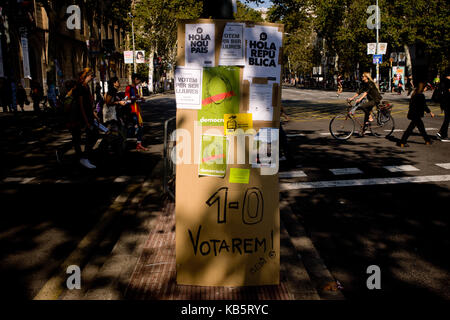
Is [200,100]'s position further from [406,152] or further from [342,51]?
[342,51]

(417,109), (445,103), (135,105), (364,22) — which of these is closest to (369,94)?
(417,109)

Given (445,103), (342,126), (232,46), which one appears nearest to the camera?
(232,46)

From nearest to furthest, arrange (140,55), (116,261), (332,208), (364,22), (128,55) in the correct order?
(116,261) → (332,208) → (140,55) → (128,55) → (364,22)

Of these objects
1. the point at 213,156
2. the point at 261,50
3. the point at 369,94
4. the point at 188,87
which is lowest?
the point at 213,156

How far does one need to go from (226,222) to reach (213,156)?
555mm

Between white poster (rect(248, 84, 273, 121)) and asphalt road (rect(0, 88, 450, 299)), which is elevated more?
white poster (rect(248, 84, 273, 121))

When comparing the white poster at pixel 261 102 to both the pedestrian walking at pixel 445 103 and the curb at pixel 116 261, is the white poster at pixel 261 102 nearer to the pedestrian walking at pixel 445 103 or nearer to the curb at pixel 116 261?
the curb at pixel 116 261

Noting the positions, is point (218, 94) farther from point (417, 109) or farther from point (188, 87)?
point (417, 109)

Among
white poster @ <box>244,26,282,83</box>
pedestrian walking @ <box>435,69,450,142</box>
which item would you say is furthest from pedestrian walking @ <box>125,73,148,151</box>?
pedestrian walking @ <box>435,69,450,142</box>

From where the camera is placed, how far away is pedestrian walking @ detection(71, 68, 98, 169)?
8.39 m

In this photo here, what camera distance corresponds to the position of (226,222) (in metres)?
3.46

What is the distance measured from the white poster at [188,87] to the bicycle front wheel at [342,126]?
903 cm

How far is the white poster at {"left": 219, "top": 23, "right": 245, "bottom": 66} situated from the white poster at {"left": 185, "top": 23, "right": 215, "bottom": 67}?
8 centimetres

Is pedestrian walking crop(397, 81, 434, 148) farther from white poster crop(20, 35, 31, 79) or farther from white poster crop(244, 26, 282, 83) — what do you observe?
white poster crop(20, 35, 31, 79)
